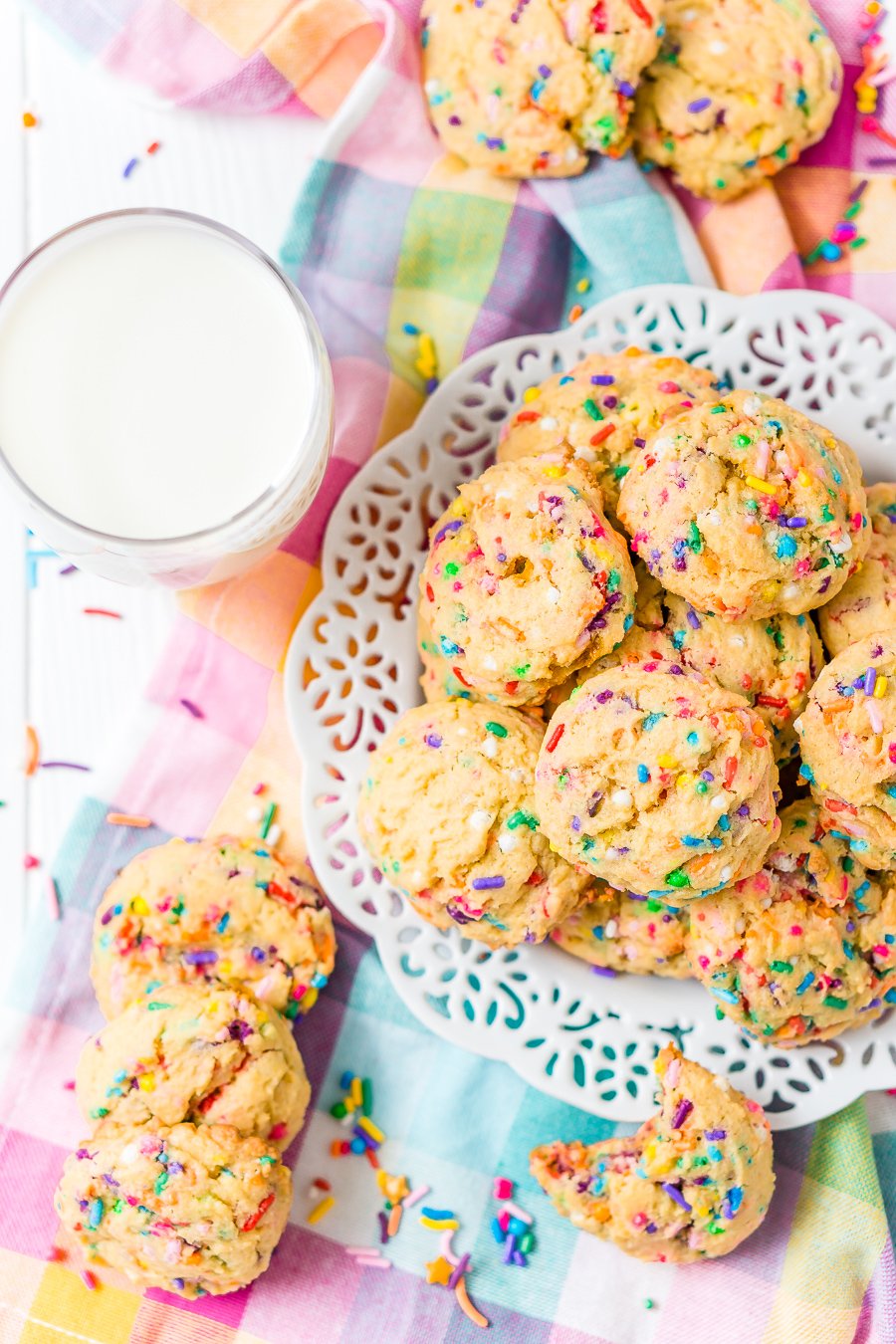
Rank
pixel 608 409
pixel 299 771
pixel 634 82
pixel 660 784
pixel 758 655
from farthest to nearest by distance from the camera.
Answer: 1. pixel 299 771
2. pixel 634 82
3. pixel 608 409
4. pixel 758 655
5. pixel 660 784

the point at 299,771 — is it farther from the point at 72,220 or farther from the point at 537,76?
the point at 537,76

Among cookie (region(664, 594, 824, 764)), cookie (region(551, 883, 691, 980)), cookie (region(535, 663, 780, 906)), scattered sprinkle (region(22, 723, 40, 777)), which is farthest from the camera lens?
scattered sprinkle (region(22, 723, 40, 777))

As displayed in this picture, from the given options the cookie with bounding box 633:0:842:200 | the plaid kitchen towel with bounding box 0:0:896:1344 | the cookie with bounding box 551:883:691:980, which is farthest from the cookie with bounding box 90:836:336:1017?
the cookie with bounding box 633:0:842:200

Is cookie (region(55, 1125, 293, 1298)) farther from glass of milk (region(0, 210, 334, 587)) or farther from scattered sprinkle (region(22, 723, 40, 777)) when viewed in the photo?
glass of milk (region(0, 210, 334, 587))

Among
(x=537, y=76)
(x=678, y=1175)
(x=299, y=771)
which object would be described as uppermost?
(x=537, y=76)

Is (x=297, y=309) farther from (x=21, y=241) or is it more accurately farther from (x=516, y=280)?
(x=21, y=241)

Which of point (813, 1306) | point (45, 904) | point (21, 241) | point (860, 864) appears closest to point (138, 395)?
point (21, 241)

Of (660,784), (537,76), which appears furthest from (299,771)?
(537,76)
